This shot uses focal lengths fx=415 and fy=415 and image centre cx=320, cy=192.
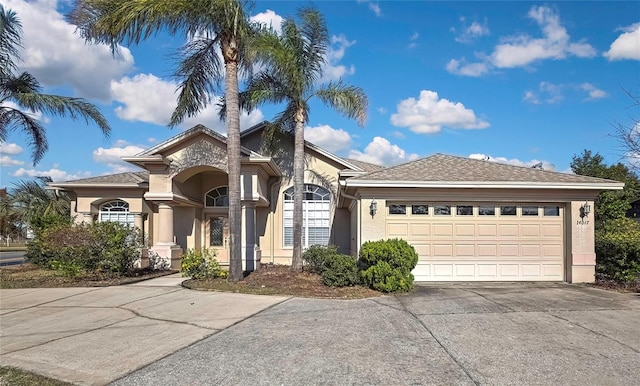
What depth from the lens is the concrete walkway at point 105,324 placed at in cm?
526

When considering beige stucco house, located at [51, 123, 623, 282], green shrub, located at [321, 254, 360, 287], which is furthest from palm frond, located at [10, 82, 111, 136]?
green shrub, located at [321, 254, 360, 287]

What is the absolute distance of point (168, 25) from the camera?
11.1 m

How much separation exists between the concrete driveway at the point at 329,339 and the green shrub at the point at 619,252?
7.84 feet

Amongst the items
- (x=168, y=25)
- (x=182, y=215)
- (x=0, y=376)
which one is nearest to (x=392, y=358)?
(x=0, y=376)

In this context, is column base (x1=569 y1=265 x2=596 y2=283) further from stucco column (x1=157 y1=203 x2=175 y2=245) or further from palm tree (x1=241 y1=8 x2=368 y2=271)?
stucco column (x1=157 y1=203 x2=175 y2=245)

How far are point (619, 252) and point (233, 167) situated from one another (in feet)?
36.3

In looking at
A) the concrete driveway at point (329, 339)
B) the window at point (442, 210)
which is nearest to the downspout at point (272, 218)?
the concrete driveway at point (329, 339)

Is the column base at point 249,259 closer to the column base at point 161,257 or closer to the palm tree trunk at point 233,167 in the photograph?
the palm tree trunk at point 233,167

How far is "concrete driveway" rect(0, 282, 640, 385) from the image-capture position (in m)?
4.82

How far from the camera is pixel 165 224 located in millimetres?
15086

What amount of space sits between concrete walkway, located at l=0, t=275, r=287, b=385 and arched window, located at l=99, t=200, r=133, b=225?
6.63 meters

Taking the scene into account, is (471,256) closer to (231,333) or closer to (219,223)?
(231,333)

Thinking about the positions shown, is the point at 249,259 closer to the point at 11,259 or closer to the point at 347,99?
the point at 347,99

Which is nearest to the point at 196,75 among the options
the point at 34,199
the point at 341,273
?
the point at 341,273
